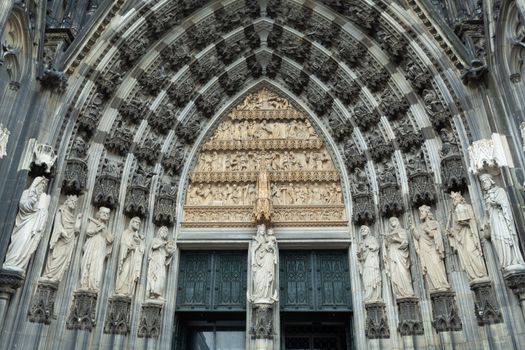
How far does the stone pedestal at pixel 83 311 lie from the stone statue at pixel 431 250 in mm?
4938

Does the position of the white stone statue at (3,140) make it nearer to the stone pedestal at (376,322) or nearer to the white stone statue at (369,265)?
the white stone statue at (369,265)

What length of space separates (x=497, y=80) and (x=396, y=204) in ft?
7.89

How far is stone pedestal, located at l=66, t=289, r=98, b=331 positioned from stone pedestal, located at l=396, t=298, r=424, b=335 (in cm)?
456

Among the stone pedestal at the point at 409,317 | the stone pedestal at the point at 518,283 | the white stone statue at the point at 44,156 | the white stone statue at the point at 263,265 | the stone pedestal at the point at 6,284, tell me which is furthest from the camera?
the white stone statue at the point at 263,265

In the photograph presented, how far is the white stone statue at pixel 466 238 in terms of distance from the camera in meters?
6.29

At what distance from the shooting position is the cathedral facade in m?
6.35

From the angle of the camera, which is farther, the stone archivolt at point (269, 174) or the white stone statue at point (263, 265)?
the stone archivolt at point (269, 174)

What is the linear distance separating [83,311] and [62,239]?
1091 millimetres

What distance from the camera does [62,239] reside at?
671 centimetres

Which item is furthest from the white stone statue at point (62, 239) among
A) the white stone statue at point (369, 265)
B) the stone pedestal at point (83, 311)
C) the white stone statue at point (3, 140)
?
the white stone statue at point (369, 265)

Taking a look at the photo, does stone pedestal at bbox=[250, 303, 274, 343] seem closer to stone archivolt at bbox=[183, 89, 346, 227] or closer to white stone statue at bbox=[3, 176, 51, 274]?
stone archivolt at bbox=[183, 89, 346, 227]

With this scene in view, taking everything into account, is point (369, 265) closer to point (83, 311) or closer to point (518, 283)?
point (518, 283)

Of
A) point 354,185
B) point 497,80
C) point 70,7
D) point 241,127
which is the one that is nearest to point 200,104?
point 241,127

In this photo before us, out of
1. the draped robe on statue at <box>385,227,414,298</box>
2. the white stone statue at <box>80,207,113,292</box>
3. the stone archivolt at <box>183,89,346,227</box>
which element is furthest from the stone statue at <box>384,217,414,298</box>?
the white stone statue at <box>80,207,113,292</box>
